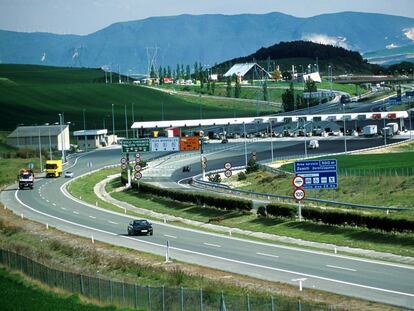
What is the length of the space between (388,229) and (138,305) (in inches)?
1019

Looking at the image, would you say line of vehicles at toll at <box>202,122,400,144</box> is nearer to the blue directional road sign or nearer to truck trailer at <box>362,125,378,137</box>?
truck trailer at <box>362,125,378,137</box>

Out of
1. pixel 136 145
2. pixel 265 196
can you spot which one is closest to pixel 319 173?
pixel 265 196

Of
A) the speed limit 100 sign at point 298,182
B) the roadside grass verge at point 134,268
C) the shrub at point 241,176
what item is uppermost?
the speed limit 100 sign at point 298,182

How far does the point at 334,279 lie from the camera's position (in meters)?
43.2

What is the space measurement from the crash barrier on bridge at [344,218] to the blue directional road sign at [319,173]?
8.06 feet

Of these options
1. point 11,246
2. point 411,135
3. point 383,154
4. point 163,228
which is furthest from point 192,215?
point 411,135

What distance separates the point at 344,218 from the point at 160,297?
2964cm

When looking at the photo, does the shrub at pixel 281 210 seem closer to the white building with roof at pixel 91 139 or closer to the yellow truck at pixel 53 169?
the yellow truck at pixel 53 169

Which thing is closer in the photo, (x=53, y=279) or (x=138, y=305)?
(x=138, y=305)

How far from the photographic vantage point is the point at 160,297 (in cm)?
3531

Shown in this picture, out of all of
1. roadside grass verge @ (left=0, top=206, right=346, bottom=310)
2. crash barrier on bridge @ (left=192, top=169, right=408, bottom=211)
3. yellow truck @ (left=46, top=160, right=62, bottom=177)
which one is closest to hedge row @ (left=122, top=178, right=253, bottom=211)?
crash barrier on bridge @ (left=192, top=169, right=408, bottom=211)

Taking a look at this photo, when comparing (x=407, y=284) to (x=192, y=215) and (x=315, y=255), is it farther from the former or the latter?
(x=192, y=215)

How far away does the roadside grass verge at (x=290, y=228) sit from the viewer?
55219 millimetres

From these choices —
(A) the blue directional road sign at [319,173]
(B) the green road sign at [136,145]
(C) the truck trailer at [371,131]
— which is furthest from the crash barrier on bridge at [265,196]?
(C) the truck trailer at [371,131]
